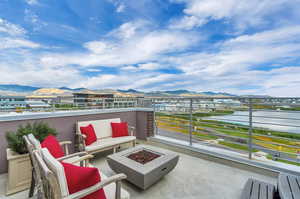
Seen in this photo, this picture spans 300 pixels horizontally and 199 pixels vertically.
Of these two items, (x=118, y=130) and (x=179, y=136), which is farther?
(x=179, y=136)

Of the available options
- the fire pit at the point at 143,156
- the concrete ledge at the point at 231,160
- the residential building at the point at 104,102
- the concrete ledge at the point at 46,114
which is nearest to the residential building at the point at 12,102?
the concrete ledge at the point at 46,114

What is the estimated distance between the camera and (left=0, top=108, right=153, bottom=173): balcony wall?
2326mm

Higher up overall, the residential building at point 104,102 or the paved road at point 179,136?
the residential building at point 104,102

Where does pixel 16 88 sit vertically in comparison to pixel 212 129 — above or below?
above

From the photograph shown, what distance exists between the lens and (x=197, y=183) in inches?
80.4

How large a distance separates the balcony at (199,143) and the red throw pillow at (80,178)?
3.45 feet

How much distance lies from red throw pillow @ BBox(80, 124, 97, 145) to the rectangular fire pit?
1056mm

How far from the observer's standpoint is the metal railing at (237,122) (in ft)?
6.85

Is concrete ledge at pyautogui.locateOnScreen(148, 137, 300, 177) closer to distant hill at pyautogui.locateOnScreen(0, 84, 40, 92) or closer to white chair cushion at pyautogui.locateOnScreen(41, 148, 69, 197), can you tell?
white chair cushion at pyautogui.locateOnScreen(41, 148, 69, 197)

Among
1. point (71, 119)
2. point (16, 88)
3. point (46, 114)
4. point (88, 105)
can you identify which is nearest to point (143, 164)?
point (71, 119)

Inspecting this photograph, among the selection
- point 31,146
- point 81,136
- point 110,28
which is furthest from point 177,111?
point 110,28

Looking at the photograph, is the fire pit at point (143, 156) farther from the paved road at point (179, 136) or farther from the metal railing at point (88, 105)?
the metal railing at point (88, 105)

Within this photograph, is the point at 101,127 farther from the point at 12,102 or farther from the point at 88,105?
the point at 12,102

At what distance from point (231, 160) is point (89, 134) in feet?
9.82
